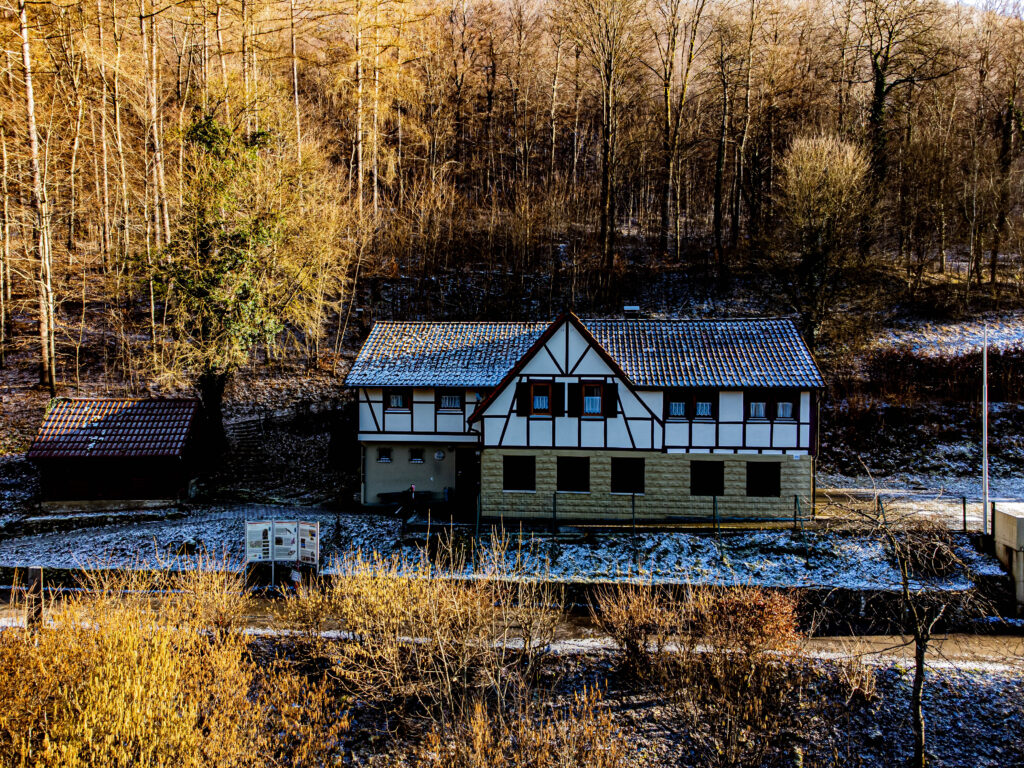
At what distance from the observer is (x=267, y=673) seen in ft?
39.5

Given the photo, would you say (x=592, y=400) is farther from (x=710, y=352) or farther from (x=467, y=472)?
(x=467, y=472)

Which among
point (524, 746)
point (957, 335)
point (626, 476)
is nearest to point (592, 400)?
point (626, 476)

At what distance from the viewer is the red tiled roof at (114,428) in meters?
19.8

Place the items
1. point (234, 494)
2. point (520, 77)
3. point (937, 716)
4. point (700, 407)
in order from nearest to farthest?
1. point (937, 716)
2. point (700, 407)
3. point (234, 494)
4. point (520, 77)

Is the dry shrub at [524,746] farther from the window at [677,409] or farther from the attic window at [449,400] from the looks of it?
the attic window at [449,400]

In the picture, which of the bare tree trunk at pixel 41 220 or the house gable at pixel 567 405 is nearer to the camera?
the house gable at pixel 567 405

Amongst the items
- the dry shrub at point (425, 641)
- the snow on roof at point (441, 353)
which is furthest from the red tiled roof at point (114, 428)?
the dry shrub at point (425, 641)

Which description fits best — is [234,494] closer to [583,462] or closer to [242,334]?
[242,334]

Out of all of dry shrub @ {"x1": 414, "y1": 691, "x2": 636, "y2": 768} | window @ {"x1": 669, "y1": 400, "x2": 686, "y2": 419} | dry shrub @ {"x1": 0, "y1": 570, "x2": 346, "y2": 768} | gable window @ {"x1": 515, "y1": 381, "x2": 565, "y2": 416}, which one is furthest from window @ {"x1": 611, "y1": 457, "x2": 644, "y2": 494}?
dry shrub @ {"x1": 0, "y1": 570, "x2": 346, "y2": 768}

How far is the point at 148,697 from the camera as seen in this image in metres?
8.41

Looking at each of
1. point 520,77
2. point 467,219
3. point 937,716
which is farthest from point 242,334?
point 520,77

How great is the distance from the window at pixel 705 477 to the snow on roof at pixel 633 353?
2.51m

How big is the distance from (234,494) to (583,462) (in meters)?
11.9

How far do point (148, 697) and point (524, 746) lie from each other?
496 cm
